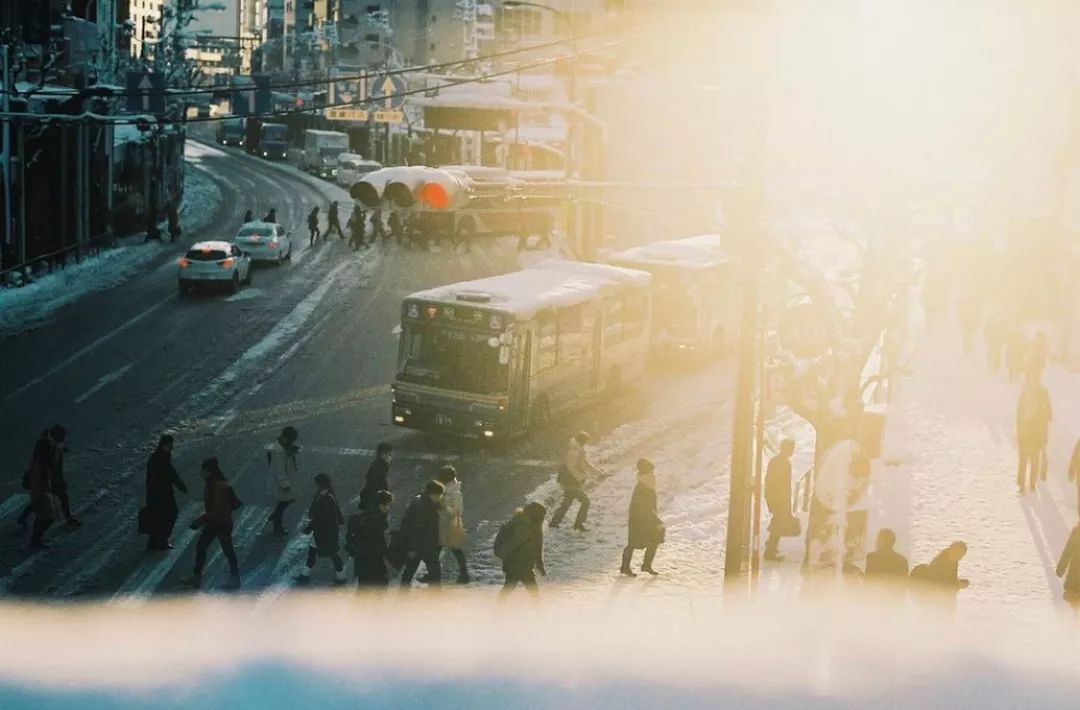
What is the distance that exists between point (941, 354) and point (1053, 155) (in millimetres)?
5375

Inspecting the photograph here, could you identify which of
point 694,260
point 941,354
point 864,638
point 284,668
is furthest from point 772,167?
point 941,354

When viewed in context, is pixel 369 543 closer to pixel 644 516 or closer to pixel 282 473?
pixel 282 473

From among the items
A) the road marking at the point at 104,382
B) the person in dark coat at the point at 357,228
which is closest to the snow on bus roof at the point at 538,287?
the road marking at the point at 104,382

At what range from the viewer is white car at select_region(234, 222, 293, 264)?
50406 millimetres

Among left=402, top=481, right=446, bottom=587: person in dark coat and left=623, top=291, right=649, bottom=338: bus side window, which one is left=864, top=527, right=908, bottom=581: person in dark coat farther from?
left=623, top=291, right=649, bottom=338: bus side window

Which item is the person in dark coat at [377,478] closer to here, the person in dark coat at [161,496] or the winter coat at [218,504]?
the winter coat at [218,504]

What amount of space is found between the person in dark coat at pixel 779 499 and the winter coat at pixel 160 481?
23.3 feet

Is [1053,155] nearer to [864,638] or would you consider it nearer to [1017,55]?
[1017,55]

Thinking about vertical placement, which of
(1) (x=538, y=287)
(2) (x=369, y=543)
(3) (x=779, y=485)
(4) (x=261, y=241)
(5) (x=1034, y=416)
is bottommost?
(2) (x=369, y=543)

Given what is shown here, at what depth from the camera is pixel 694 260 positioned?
36.0 m

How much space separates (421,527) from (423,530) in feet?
0.14

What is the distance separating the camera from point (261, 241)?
50594mm

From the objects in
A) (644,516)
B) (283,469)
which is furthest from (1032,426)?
(283,469)

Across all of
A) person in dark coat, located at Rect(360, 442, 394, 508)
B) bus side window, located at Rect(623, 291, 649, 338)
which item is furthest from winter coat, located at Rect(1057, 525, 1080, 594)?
bus side window, located at Rect(623, 291, 649, 338)
